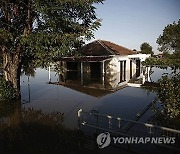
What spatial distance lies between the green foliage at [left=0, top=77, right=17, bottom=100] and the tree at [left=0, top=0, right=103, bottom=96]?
1.79 feet

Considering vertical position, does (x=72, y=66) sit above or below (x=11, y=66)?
above

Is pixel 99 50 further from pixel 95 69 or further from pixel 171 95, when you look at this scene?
pixel 171 95

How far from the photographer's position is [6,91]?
15.3m

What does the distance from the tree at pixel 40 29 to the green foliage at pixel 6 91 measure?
0.55 m

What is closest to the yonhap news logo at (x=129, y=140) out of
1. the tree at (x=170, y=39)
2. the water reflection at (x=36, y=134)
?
the water reflection at (x=36, y=134)

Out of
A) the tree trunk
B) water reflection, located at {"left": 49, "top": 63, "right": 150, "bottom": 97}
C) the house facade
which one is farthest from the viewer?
the house facade

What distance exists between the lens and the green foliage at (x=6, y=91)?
1518 centimetres

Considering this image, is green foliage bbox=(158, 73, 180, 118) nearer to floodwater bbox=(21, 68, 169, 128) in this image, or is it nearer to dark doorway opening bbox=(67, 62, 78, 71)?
floodwater bbox=(21, 68, 169, 128)

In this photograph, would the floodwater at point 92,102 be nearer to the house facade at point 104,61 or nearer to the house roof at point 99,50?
the house facade at point 104,61

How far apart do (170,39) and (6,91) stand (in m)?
50.1

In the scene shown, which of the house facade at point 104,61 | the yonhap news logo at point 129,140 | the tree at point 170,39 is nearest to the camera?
the yonhap news logo at point 129,140

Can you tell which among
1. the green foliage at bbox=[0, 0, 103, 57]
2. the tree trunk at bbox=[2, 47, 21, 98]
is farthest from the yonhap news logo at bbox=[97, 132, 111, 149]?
the tree trunk at bbox=[2, 47, 21, 98]

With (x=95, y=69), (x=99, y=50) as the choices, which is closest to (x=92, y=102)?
(x=95, y=69)

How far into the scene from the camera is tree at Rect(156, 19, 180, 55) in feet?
175
